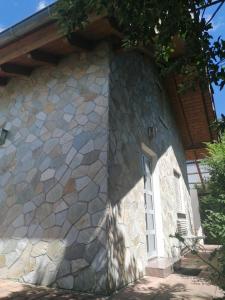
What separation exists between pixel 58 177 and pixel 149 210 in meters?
2.14

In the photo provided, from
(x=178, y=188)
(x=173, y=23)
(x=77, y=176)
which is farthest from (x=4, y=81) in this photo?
(x=178, y=188)

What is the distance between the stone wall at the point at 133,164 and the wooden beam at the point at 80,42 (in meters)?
0.48

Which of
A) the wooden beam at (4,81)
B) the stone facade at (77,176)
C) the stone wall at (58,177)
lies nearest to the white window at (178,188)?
the stone facade at (77,176)

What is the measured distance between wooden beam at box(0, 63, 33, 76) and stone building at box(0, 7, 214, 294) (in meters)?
0.02

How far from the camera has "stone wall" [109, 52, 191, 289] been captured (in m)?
3.71

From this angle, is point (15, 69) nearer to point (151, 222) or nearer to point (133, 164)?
point (133, 164)

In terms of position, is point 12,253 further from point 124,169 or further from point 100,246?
point 124,169

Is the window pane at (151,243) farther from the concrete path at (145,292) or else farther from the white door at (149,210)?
the concrete path at (145,292)

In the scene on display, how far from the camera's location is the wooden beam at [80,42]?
4379mm

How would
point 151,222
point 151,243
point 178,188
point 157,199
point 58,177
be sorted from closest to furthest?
point 58,177 < point 151,243 < point 151,222 < point 157,199 < point 178,188

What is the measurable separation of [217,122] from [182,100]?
606cm

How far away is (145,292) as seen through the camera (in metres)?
3.39

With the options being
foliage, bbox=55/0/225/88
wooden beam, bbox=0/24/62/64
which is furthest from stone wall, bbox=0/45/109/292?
foliage, bbox=55/0/225/88

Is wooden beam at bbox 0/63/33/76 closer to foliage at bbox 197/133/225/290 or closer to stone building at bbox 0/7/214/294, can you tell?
stone building at bbox 0/7/214/294
